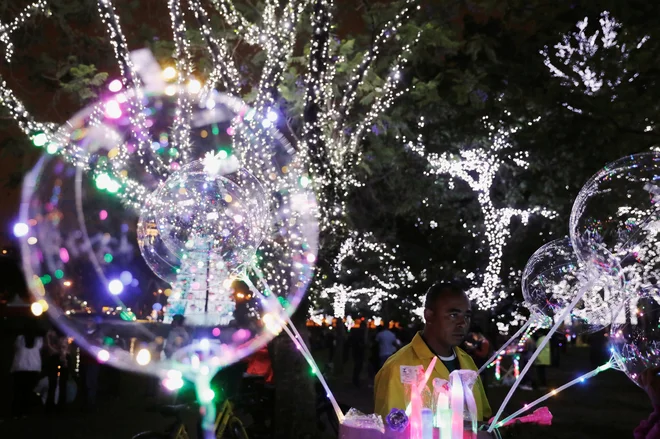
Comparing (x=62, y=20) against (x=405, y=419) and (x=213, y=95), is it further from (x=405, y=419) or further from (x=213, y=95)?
(x=405, y=419)

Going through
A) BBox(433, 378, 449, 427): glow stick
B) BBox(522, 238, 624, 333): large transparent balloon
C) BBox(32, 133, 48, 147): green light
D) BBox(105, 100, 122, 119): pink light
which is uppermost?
BBox(105, 100, 122, 119): pink light

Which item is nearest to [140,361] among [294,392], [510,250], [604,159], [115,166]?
[115,166]

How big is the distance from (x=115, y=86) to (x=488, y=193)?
46.4 feet

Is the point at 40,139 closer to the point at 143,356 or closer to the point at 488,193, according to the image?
the point at 143,356

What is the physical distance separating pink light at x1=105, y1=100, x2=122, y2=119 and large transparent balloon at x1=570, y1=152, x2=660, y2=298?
9622 millimetres

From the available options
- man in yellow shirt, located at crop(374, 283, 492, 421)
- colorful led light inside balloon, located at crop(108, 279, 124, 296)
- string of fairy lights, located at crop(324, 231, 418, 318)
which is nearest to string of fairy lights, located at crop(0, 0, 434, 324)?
man in yellow shirt, located at crop(374, 283, 492, 421)

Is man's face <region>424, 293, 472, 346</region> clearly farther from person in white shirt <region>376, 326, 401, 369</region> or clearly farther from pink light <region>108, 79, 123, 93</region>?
person in white shirt <region>376, 326, 401, 369</region>

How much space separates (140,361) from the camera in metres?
20.0

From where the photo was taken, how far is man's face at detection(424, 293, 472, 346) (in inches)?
156

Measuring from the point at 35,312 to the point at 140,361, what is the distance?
5200 millimetres

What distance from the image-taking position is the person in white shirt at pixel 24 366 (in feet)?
42.5

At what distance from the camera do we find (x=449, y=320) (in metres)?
3.98

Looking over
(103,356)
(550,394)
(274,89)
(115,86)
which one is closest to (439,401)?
(550,394)

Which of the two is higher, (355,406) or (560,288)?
(560,288)
